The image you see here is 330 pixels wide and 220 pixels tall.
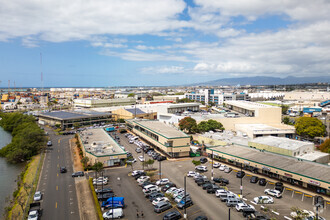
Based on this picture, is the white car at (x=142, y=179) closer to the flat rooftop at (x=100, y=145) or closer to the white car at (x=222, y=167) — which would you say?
the flat rooftop at (x=100, y=145)

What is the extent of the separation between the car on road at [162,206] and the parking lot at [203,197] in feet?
0.77

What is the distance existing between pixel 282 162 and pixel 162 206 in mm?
9405

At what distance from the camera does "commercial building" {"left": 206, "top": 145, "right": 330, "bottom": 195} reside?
14.0 meters

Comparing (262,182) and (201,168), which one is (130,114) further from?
(262,182)

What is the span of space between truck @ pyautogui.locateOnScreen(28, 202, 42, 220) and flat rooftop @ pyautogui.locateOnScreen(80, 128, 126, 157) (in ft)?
21.5

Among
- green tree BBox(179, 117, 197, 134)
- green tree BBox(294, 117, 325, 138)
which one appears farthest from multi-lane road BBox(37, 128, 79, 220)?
green tree BBox(294, 117, 325, 138)

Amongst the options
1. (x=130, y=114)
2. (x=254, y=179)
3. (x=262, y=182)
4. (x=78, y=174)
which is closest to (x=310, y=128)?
(x=254, y=179)

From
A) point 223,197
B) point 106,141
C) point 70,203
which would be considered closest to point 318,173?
point 223,197

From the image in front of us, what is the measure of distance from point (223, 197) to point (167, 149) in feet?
28.5

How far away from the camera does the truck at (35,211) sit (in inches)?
459

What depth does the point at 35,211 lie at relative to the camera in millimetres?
12000

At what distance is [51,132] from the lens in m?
34.8

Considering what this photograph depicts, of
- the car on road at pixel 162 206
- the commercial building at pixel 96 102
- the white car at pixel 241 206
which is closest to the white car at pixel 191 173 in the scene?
the car on road at pixel 162 206

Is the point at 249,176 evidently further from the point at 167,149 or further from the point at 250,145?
the point at 167,149
